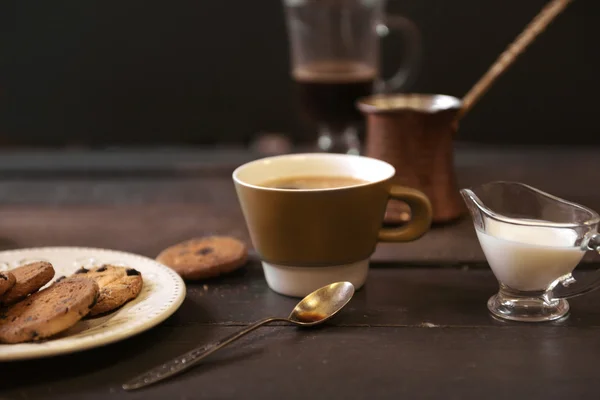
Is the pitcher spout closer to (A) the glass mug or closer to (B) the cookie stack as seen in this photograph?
(B) the cookie stack

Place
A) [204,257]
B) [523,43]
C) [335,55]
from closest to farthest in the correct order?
[204,257], [523,43], [335,55]

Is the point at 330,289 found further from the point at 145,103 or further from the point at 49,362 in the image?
the point at 145,103

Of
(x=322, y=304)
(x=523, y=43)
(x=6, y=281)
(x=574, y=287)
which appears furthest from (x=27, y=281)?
(x=523, y=43)

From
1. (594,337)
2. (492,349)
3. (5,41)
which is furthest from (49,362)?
(5,41)

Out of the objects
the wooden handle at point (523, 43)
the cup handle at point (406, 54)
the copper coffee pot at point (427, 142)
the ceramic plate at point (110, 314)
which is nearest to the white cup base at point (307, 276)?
the ceramic plate at point (110, 314)

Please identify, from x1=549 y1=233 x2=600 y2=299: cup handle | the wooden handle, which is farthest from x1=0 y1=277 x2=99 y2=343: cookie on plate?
the wooden handle

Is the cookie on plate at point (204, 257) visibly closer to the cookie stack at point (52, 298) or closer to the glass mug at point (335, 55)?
the cookie stack at point (52, 298)

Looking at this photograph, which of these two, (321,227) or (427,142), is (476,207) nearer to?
(321,227)
